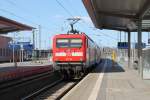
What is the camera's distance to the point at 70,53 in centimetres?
3003

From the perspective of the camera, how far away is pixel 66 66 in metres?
29.8

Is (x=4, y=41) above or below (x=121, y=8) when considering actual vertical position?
below

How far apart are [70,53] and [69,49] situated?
33cm

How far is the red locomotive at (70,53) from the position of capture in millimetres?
29828

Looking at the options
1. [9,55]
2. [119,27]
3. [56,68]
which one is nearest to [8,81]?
[56,68]

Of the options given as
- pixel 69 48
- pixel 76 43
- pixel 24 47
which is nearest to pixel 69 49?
pixel 69 48

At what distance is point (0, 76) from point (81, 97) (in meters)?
11.9

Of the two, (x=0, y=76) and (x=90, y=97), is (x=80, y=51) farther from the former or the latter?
(x=90, y=97)

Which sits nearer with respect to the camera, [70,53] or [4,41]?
[70,53]

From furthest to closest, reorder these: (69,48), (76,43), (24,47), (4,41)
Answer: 1. (4,41)
2. (24,47)
3. (76,43)
4. (69,48)

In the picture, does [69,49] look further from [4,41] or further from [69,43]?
[4,41]

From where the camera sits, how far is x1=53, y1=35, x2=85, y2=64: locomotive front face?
98.1 feet

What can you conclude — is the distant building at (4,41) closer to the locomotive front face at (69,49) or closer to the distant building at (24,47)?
the distant building at (24,47)

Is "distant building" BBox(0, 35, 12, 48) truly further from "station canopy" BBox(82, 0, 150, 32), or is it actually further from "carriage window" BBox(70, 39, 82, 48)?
"carriage window" BBox(70, 39, 82, 48)
